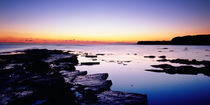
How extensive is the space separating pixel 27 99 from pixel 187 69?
2890cm

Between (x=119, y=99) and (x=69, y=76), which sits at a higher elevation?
(x=69, y=76)

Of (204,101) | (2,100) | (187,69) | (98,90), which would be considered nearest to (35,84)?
(2,100)

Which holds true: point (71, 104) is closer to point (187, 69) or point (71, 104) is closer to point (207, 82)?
point (207, 82)

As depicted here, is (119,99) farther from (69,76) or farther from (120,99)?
(69,76)

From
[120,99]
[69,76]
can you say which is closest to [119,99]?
[120,99]

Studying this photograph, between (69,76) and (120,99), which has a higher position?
(69,76)

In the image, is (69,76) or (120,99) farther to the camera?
(69,76)

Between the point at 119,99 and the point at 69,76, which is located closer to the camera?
the point at 119,99

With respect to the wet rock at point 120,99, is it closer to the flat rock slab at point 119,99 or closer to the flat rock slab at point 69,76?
the flat rock slab at point 119,99

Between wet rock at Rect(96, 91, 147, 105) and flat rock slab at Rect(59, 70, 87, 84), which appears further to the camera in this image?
flat rock slab at Rect(59, 70, 87, 84)

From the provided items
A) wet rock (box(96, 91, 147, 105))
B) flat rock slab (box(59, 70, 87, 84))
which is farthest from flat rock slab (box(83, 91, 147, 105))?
flat rock slab (box(59, 70, 87, 84))

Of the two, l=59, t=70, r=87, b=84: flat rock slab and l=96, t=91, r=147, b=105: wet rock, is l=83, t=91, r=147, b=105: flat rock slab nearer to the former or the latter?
Result: l=96, t=91, r=147, b=105: wet rock

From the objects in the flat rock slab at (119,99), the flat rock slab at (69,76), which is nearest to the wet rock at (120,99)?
the flat rock slab at (119,99)

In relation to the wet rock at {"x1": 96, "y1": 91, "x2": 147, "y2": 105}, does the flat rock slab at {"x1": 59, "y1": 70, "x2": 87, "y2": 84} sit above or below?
above
